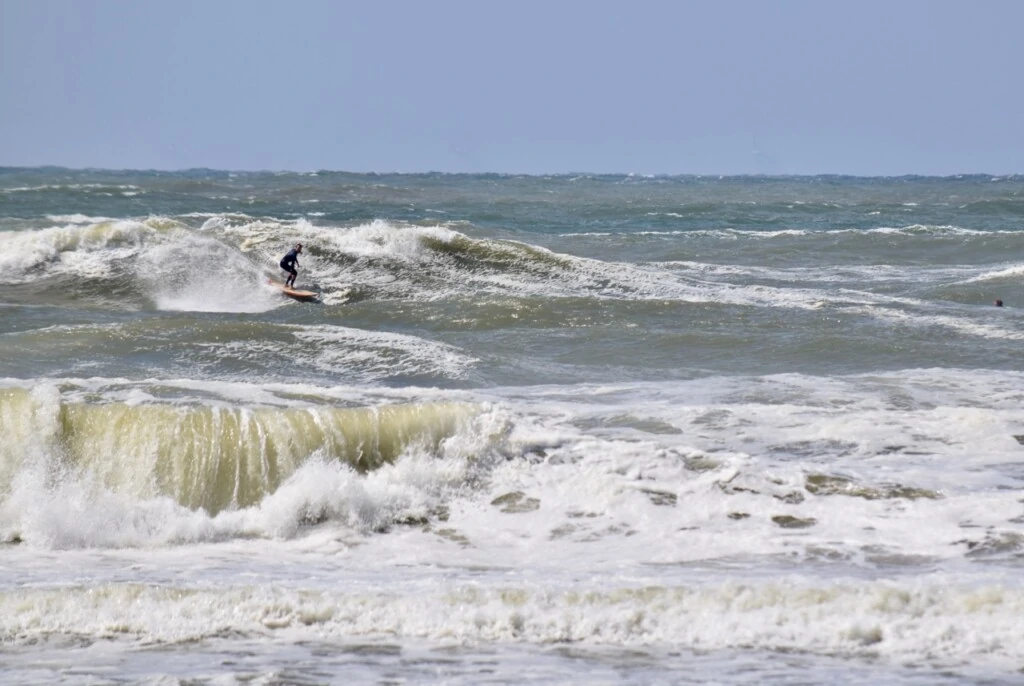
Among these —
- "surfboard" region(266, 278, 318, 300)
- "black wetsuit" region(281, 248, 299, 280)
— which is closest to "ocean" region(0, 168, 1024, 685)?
"surfboard" region(266, 278, 318, 300)

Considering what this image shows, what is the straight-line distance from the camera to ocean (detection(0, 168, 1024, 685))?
6199mm

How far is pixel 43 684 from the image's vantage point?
18.4 ft

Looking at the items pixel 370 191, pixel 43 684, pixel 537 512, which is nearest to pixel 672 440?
pixel 537 512

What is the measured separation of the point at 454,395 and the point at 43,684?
6320 mm

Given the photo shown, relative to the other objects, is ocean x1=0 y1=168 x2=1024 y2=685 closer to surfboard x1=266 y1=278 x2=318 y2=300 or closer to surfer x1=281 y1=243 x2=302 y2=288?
surfboard x1=266 y1=278 x2=318 y2=300

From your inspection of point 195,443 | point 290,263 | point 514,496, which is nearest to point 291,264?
point 290,263

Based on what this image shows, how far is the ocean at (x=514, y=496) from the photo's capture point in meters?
6.20

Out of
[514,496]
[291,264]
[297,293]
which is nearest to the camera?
[514,496]

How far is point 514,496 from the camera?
352 inches

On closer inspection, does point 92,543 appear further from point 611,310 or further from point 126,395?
point 611,310

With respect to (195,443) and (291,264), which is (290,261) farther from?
(195,443)

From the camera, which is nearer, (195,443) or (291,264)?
(195,443)

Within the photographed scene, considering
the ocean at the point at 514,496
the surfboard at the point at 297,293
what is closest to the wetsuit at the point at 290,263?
the surfboard at the point at 297,293

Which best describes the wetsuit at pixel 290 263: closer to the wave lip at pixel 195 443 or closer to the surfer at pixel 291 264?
the surfer at pixel 291 264
